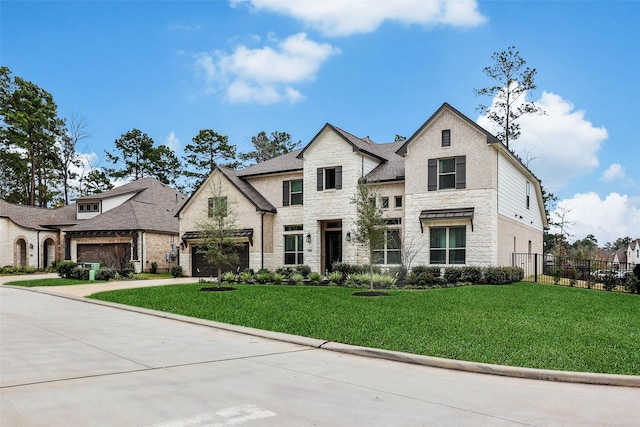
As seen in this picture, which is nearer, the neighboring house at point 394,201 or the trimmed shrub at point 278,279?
the trimmed shrub at point 278,279

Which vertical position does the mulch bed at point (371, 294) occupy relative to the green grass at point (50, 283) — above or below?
above

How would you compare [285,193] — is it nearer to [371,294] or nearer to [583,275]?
[371,294]

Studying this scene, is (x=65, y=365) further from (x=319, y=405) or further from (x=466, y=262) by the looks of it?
(x=466, y=262)

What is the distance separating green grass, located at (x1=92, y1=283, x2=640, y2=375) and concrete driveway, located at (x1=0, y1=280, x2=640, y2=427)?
0.91 m

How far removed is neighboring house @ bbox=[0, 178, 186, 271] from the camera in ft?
106

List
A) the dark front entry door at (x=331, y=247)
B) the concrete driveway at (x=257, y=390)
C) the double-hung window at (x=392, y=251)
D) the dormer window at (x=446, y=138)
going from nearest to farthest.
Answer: the concrete driveway at (x=257, y=390) → the dormer window at (x=446, y=138) → the double-hung window at (x=392, y=251) → the dark front entry door at (x=331, y=247)

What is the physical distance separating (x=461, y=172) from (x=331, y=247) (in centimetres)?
848

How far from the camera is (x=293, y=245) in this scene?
28.1m

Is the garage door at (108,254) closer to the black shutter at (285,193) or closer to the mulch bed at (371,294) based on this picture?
the black shutter at (285,193)

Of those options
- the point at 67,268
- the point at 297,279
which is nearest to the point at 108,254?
the point at 67,268

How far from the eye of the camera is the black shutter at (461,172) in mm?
22703

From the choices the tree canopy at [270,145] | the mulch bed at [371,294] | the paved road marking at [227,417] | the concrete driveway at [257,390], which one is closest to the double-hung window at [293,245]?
the mulch bed at [371,294]

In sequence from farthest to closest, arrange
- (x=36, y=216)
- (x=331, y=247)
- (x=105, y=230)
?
(x=36, y=216)
(x=105, y=230)
(x=331, y=247)

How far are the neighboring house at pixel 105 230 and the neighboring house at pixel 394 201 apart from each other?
153 inches
